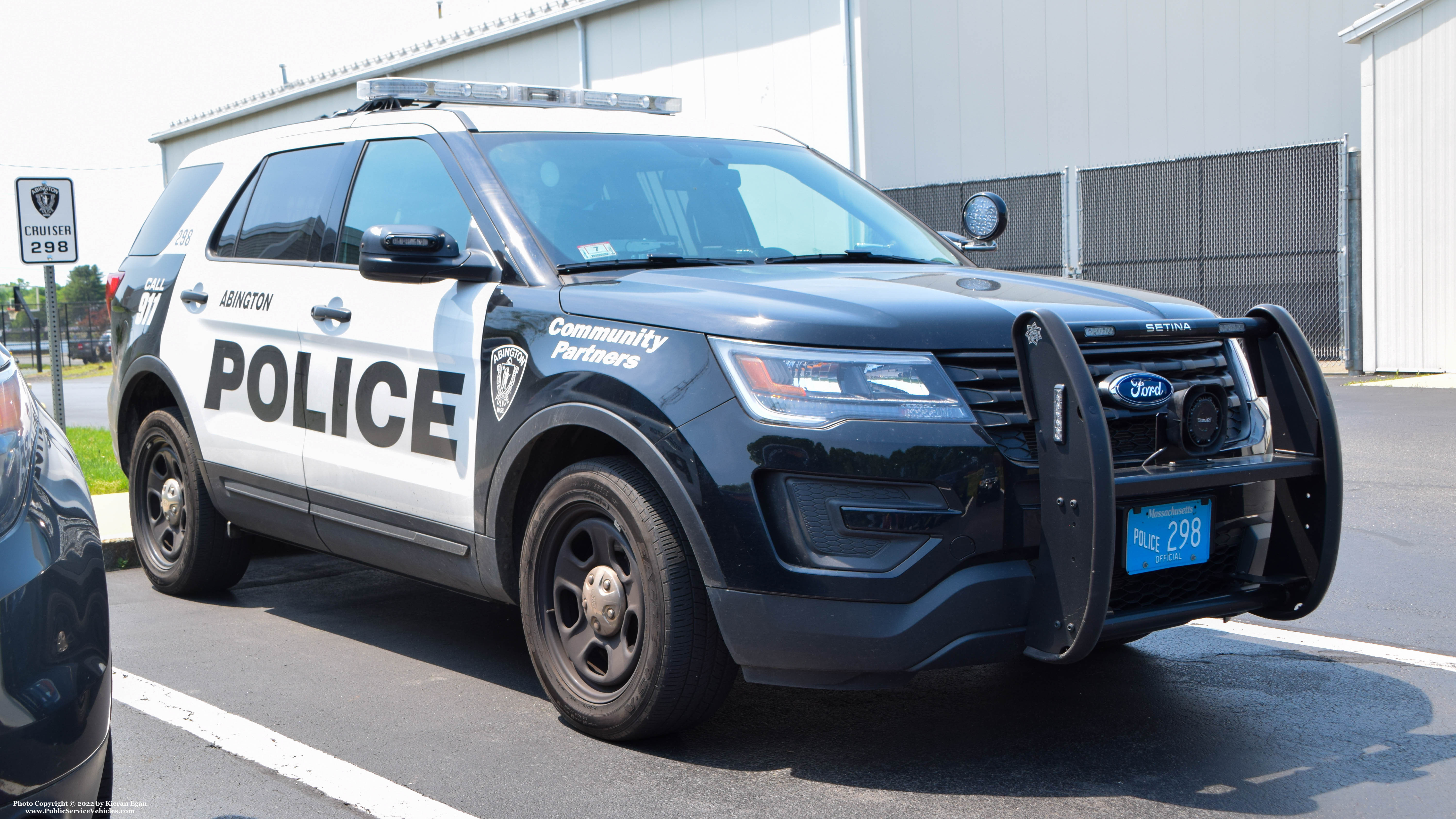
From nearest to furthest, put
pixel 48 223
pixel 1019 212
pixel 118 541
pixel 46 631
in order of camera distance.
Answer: pixel 46 631
pixel 118 541
pixel 48 223
pixel 1019 212

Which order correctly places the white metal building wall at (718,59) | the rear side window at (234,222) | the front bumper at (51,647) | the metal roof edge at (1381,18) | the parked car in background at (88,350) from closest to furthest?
the front bumper at (51,647)
the rear side window at (234,222)
the metal roof edge at (1381,18)
the white metal building wall at (718,59)
the parked car in background at (88,350)

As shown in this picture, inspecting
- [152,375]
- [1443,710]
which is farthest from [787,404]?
[152,375]

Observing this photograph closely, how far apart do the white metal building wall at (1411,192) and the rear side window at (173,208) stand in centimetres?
1356

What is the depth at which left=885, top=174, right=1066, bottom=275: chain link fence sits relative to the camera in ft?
62.1

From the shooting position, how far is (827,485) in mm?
3324

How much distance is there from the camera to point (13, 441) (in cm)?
243

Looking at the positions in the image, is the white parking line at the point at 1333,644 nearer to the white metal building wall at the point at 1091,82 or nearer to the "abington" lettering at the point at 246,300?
the "abington" lettering at the point at 246,300

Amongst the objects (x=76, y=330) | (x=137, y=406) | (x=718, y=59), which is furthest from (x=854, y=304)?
(x=76, y=330)

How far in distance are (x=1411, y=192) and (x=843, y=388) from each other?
14.2 metres

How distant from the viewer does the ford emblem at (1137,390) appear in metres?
3.45

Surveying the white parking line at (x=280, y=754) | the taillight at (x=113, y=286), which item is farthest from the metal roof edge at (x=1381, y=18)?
the white parking line at (x=280, y=754)

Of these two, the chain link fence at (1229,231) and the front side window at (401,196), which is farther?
the chain link fence at (1229,231)

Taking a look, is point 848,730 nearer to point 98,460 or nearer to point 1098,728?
point 1098,728

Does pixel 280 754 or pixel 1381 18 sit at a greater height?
pixel 1381 18
